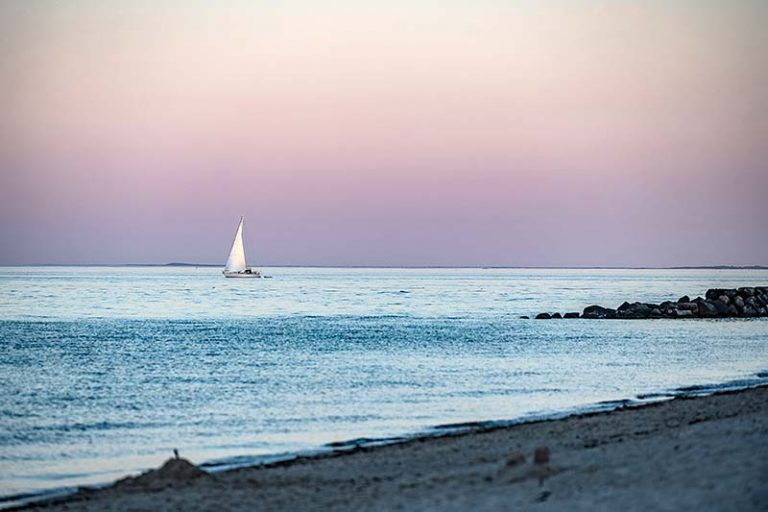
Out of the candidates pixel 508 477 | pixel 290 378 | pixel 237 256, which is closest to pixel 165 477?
pixel 508 477

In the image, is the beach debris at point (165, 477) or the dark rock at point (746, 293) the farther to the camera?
the dark rock at point (746, 293)

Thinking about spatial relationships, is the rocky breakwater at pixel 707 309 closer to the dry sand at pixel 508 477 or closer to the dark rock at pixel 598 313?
Result: the dark rock at pixel 598 313

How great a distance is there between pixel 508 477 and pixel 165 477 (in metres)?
5.15

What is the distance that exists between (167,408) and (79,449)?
6.04m

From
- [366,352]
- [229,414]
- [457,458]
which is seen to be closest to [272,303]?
[366,352]

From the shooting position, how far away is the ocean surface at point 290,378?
65.0 ft

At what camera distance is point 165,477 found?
1488 cm

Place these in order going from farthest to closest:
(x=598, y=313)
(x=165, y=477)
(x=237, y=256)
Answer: (x=237, y=256) < (x=598, y=313) < (x=165, y=477)

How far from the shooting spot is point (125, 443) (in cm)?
1983

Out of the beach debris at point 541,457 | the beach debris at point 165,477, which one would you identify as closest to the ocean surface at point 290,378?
the beach debris at point 165,477

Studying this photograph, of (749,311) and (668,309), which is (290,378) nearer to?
(668,309)

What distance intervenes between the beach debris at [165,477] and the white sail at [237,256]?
113m

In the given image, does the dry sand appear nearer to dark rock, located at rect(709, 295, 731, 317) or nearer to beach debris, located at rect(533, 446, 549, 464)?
beach debris, located at rect(533, 446, 549, 464)

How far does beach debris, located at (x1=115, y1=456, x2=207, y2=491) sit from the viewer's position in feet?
47.9
